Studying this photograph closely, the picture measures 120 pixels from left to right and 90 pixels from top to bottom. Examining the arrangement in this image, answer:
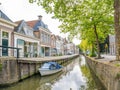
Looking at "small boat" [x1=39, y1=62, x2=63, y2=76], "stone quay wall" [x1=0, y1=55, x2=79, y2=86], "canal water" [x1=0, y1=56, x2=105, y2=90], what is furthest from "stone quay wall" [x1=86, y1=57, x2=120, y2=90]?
"small boat" [x1=39, y1=62, x2=63, y2=76]

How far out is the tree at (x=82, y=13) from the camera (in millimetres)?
12125

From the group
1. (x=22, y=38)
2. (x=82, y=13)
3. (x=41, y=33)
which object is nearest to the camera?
(x=82, y=13)

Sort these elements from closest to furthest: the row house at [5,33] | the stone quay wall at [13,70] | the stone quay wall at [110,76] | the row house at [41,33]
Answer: the stone quay wall at [110,76], the stone quay wall at [13,70], the row house at [5,33], the row house at [41,33]

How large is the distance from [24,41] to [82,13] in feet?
39.0

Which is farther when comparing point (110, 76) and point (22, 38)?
point (22, 38)

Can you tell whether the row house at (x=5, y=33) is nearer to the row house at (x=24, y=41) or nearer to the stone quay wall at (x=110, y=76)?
the row house at (x=24, y=41)

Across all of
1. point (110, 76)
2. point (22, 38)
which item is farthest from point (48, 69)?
point (110, 76)

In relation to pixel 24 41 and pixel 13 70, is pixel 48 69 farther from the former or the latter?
pixel 24 41

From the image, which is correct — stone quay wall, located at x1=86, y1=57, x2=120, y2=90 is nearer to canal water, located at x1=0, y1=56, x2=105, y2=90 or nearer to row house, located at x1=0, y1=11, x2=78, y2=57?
canal water, located at x1=0, y1=56, x2=105, y2=90

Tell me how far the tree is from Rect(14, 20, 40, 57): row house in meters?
7.38

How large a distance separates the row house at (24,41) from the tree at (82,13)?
7380mm

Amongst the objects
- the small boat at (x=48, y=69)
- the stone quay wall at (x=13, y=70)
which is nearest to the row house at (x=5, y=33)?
the stone quay wall at (x=13, y=70)

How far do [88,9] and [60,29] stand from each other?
3975 millimetres

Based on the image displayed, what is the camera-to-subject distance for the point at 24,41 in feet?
89.1
